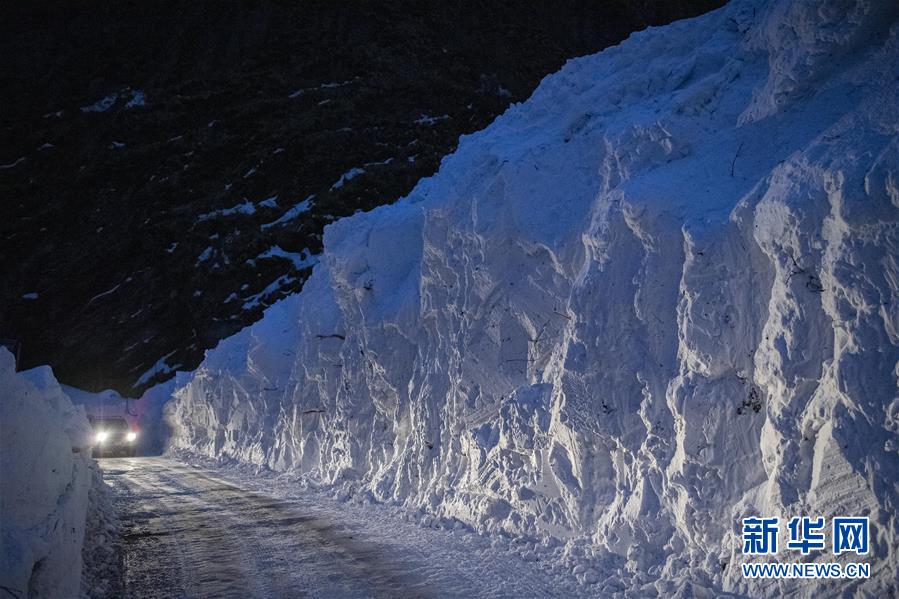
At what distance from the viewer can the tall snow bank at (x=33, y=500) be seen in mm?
5805

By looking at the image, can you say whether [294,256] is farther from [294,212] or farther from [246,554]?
[246,554]

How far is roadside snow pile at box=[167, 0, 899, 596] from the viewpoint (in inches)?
→ 246

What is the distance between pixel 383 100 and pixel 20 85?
18203mm

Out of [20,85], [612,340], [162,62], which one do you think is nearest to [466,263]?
[612,340]

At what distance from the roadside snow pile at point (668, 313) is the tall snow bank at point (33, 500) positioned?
5.50 m

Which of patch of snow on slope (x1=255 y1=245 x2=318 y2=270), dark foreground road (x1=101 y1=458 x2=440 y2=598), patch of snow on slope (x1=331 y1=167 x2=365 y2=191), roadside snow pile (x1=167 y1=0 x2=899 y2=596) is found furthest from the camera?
patch of snow on slope (x1=255 y1=245 x2=318 y2=270)

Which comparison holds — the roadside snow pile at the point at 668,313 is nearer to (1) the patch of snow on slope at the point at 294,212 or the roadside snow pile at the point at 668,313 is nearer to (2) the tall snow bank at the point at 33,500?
(2) the tall snow bank at the point at 33,500

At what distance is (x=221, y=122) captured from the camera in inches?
1486

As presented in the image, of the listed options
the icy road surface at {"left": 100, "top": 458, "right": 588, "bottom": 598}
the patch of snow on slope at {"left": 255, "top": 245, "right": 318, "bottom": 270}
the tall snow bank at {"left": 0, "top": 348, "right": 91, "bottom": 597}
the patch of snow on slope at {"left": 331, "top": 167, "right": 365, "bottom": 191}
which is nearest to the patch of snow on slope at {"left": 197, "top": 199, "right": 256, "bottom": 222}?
the patch of snow on slope at {"left": 255, "top": 245, "right": 318, "bottom": 270}

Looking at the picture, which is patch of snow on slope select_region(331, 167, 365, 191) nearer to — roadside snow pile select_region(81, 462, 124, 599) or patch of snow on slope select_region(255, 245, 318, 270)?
patch of snow on slope select_region(255, 245, 318, 270)

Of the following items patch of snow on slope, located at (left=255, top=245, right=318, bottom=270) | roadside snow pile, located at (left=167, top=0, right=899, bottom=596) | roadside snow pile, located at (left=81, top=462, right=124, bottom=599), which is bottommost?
roadside snow pile, located at (left=81, top=462, right=124, bottom=599)

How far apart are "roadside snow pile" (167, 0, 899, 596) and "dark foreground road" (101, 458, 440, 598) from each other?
2.12m

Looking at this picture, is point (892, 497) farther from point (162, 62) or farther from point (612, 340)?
point (162, 62)

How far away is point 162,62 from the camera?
118ft
